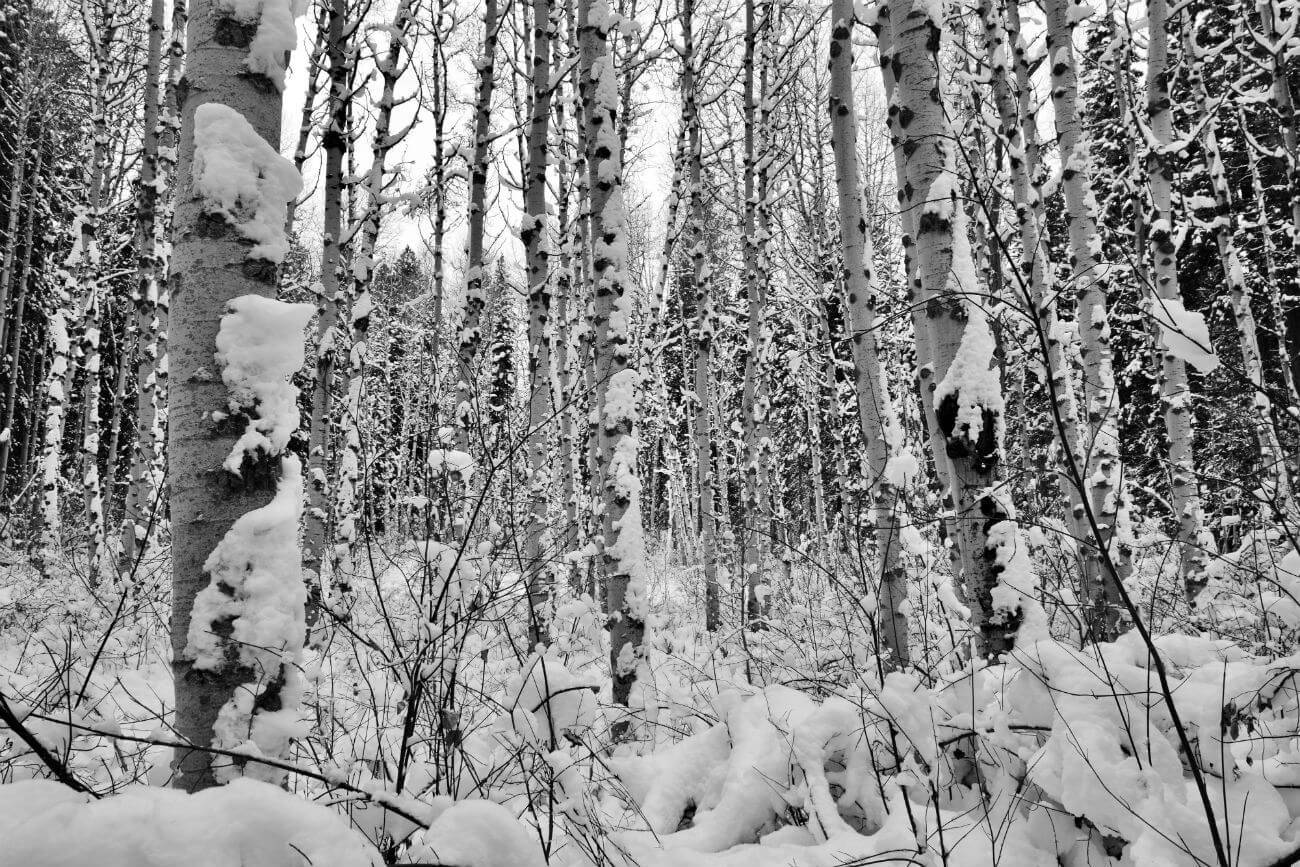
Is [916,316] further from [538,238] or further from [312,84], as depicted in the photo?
[312,84]

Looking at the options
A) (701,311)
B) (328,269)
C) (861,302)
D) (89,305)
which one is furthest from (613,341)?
(89,305)

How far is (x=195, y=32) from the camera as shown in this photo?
203cm

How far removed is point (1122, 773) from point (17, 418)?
94.5 feet

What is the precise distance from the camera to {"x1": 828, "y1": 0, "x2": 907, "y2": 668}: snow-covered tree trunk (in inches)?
186

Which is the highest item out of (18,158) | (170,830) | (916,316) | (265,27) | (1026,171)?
(18,158)

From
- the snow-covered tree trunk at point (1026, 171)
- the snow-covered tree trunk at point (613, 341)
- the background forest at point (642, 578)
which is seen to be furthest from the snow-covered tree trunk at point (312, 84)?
the snow-covered tree trunk at point (1026, 171)

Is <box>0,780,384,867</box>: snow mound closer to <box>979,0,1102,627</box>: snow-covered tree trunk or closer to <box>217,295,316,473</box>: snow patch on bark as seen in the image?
<box>217,295,316,473</box>: snow patch on bark

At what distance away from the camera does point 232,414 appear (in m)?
1.88

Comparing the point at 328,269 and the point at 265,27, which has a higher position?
the point at 328,269

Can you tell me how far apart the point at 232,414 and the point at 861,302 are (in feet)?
13.8

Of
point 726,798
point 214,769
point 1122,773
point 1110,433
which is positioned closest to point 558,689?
point 726,798

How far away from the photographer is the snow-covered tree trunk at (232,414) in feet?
5.87

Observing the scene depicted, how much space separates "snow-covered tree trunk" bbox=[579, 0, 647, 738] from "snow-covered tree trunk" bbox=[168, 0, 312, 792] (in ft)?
8.18

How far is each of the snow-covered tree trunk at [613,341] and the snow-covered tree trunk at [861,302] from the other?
5.43ft
